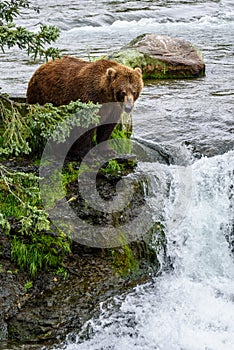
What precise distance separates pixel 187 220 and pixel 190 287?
978mm

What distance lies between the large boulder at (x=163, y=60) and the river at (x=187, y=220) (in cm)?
33

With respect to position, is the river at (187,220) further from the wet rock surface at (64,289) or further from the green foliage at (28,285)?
the green foliage at (28,285)

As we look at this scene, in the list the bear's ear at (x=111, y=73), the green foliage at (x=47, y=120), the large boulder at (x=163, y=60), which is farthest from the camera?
the large boulder at (x=163, y=60)

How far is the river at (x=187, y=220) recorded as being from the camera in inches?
193

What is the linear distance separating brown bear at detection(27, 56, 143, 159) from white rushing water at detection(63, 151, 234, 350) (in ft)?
4.28

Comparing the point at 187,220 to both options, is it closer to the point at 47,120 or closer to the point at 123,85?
the point at 123,85

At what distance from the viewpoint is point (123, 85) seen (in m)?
5.82

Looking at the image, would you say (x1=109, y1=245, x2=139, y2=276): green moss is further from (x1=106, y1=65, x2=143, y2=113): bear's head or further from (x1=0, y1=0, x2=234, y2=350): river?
(x1=106, y1=65, x2=143, y2=113): bear's head

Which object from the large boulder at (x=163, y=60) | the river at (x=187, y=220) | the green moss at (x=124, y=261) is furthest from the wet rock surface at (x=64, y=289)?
the large boulder at (x=163, y=60)

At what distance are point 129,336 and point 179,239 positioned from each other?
5.48 feet

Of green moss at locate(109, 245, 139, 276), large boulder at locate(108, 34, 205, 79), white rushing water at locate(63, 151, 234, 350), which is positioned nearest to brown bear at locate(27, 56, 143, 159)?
white rushing water at locate(63, 151, 234, 350)

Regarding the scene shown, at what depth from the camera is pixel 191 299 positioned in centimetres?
550

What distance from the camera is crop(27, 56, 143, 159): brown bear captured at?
5836mm

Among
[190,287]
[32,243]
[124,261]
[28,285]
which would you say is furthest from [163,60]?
[28,285]
